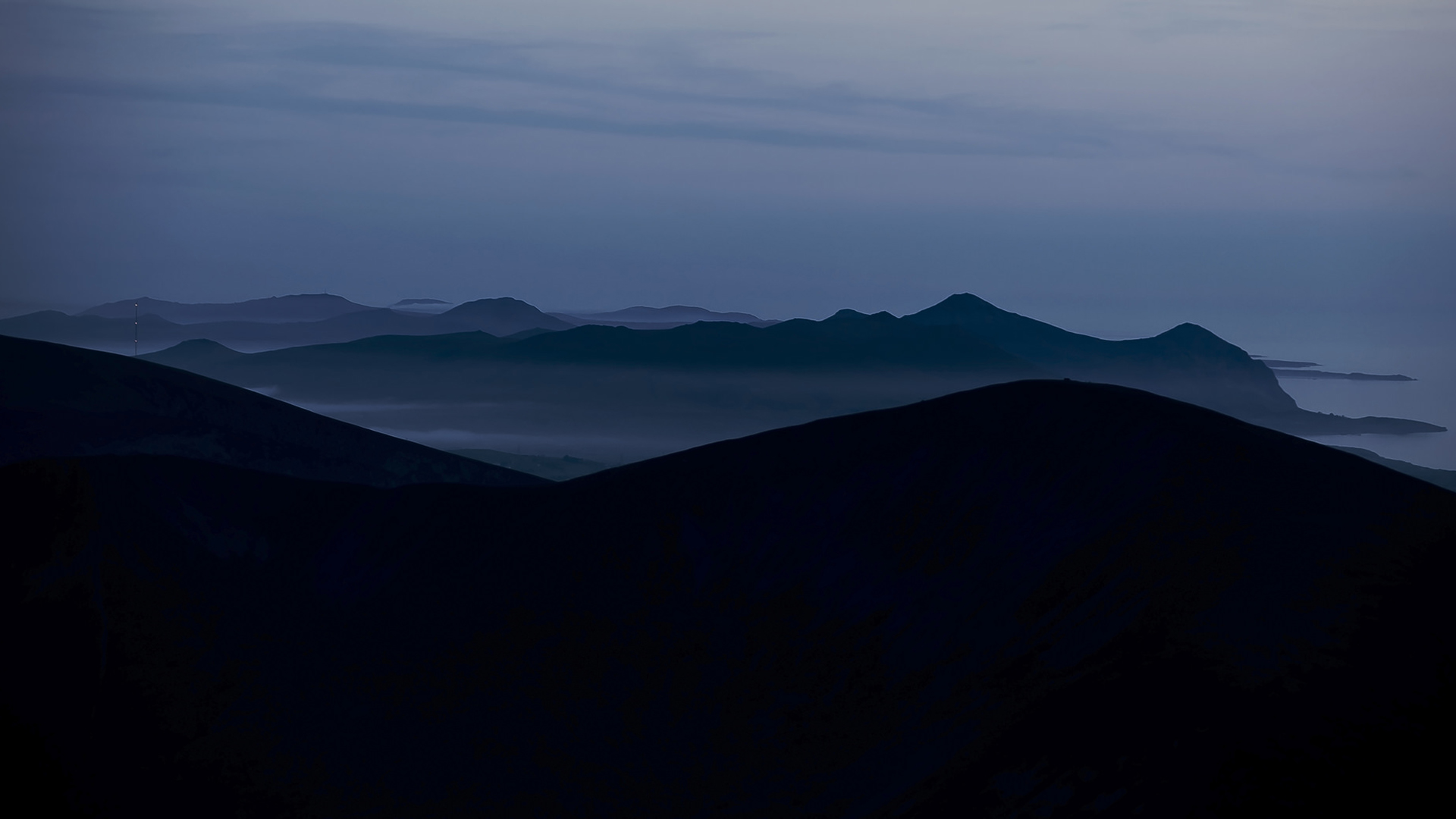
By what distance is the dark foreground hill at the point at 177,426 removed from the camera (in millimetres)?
71125

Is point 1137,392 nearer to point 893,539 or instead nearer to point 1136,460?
point 1136,460

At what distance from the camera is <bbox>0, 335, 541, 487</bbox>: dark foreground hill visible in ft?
233

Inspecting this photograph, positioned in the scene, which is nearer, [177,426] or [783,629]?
[783,629]

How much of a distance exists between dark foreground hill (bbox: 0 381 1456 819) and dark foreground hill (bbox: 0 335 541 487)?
1729 cm

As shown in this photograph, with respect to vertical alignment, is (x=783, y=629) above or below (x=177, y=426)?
below

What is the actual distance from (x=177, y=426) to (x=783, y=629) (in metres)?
48.7

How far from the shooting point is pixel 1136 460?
1401 inches

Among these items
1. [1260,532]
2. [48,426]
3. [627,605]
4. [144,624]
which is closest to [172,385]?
[48,426]

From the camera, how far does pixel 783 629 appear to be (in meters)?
38.9

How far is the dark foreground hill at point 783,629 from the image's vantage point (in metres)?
23.1

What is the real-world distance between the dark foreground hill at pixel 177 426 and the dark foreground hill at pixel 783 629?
17.3 meters

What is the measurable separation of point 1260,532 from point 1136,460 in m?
7.12

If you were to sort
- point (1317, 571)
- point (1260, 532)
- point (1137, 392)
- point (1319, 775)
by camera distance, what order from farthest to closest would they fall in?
point (1137, 392)
point (1260, 532)
point (1317, 571)
point (1319, 775)

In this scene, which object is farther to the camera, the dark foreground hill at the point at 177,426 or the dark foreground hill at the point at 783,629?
the dark foreground hill at the point at 177,426
